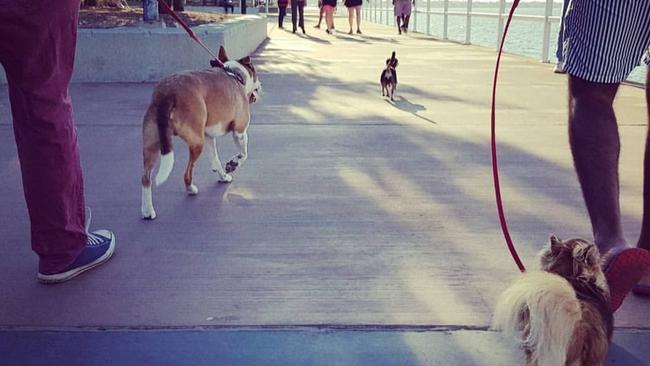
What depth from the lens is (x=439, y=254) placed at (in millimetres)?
3648

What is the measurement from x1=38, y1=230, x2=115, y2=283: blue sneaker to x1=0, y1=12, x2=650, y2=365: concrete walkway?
46 millimetres

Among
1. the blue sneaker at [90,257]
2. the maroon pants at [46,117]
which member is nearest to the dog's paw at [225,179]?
the blue sneaker at [90,257]

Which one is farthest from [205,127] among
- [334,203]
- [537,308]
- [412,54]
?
[412,54]

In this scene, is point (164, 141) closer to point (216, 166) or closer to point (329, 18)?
point (216, 166)

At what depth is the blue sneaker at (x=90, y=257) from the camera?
3260 mm

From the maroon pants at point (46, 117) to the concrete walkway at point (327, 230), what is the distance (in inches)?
10.1

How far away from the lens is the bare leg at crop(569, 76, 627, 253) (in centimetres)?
301

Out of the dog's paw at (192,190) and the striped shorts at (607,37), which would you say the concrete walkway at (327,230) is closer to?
the dog's paw at (192,190)

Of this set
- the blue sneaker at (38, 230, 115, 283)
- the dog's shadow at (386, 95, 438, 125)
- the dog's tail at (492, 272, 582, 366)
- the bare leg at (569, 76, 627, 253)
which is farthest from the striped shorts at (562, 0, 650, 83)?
the dog's shadow at (386, 95, 438, 125)

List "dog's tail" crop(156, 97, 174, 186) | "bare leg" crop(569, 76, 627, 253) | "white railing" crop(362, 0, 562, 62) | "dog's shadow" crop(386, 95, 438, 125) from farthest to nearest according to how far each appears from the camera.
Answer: "white railing" crop(362, 0, 562, 62) < "dog's shadow" crop(386, 95, 438, 125) < "dog's tail" crop(156, 97, 174, 186) < "bare leg" crop(569, 76, 627, 253)

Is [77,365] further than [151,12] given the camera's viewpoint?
No

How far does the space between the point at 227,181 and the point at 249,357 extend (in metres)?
2.59

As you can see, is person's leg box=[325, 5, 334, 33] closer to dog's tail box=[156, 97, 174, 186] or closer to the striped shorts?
dog's tail box=[156, 97, 174, 186]

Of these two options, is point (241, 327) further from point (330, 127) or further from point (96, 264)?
point (330, 127)
